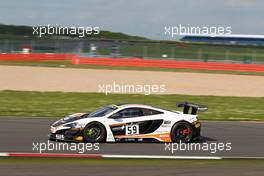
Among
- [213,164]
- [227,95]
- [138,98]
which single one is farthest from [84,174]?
[227,95]

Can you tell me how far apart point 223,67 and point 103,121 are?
35.8 metres

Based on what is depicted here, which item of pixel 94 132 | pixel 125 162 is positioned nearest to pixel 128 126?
pixel 94 132

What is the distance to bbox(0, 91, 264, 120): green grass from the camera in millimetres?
21734

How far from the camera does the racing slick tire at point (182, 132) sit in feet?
48.1

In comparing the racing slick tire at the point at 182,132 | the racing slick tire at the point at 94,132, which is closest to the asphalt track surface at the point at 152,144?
the racing slick tire at the point at 94,132

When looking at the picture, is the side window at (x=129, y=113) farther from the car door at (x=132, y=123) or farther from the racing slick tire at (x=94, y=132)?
the racing slick tire at (x=94, y=132)

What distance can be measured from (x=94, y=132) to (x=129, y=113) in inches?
41.0

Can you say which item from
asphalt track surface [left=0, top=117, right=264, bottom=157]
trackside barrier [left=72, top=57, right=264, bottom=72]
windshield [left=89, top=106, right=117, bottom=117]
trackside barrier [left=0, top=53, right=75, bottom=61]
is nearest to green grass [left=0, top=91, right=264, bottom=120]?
asphalt track surface [left=0, top=117, right=264, bottom=157]

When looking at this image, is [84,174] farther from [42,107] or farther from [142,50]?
[142,50]

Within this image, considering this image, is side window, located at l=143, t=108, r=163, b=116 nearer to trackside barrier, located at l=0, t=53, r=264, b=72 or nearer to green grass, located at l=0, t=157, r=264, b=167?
green grass, located at l=0, t=157, r=264, b=167

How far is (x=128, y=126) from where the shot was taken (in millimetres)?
14344

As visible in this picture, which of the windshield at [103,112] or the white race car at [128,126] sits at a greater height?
the windshield at [103,112]

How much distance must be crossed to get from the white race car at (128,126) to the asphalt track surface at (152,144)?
23 cm

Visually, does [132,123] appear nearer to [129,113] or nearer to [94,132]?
[129,113]
